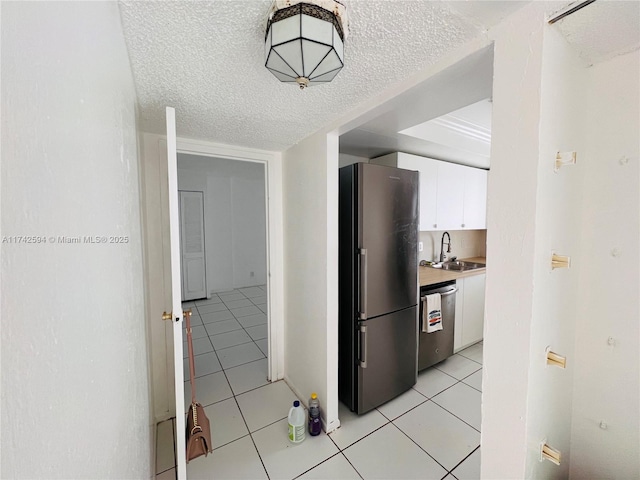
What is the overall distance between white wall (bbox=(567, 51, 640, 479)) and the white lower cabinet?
1.62 m

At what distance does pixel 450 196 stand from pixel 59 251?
307 centimetres

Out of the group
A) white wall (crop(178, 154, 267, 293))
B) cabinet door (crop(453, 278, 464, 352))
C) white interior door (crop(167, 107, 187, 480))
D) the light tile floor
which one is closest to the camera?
white interior door (crop(167, 107, 187, 480))

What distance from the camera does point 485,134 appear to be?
242 cm

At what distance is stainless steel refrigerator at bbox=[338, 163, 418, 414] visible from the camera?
A: 1.80m

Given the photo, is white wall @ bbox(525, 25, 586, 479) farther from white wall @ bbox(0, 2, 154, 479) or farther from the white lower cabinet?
the white lower cabinet

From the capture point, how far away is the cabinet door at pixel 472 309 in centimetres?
270

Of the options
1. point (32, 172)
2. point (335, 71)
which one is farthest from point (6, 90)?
point (335, 71)

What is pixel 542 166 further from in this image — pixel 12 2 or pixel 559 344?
pixel 12 2

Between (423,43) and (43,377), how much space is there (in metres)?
1.25

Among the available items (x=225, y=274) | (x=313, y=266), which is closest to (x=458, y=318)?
(x=313, y=266)

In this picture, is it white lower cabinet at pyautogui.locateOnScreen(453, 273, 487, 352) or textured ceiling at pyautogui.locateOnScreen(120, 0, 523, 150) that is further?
white lower cabinet at pyautogui.locateOnScreen(453, 273, 487, 352)

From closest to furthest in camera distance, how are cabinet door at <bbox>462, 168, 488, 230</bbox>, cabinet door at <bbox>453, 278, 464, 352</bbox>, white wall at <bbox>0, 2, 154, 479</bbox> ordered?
white wall at <bbox>0, 2, 154, 479</bbox> < cabinet door at <bbox>453, 278, 464, 352</bbox> < cabinet door at <bbox>462, 168, 488, 230</bbox>

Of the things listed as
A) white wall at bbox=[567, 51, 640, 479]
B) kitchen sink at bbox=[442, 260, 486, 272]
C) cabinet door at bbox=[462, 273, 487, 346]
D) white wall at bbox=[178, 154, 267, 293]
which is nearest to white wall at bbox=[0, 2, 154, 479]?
white wall at bbox=[567, 51, 640, 479]

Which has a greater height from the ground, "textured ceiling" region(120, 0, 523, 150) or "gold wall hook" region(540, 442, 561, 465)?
"textured ceiling" region(120, 0, 523, 150)
